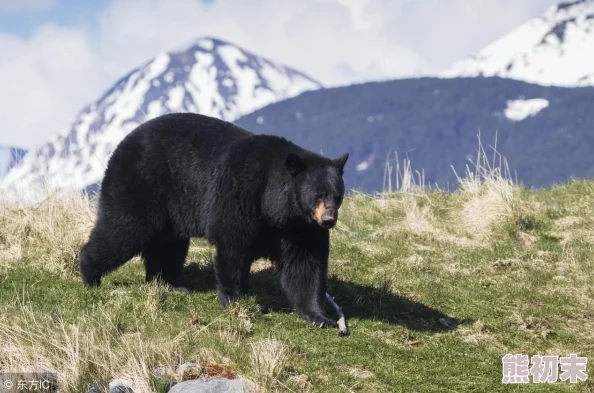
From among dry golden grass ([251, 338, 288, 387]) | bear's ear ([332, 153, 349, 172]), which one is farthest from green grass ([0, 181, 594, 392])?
bear's ear ([332, 153, 349, 172])

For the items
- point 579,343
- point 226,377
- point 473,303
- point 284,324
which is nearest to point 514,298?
point 473,303

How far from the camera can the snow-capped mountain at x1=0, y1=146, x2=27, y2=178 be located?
49.9ft

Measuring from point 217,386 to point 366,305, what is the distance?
367 cm

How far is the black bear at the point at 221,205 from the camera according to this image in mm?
9133

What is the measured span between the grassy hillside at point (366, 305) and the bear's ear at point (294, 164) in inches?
64.2

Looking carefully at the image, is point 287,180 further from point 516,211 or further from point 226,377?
point 516,211

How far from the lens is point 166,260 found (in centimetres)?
1056

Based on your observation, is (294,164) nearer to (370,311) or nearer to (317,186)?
(317,186)

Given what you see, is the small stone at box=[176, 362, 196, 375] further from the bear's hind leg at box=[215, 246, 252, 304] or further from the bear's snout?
the bear's snout

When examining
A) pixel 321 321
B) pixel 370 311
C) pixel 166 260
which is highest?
pixel 166 260

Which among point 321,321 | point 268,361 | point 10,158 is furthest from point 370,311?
point 10,158

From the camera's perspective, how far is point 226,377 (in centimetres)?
715

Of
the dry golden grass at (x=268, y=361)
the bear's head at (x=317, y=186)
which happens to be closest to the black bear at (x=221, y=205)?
the bear's head at (x=317, y=186)

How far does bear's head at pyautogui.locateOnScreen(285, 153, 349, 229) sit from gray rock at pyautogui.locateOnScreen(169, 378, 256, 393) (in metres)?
2.31
